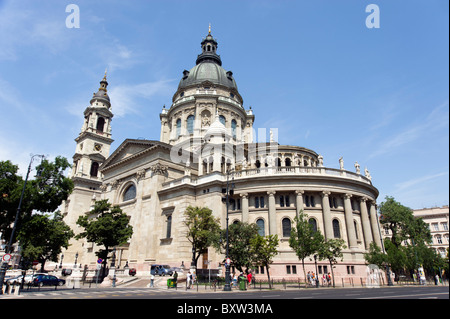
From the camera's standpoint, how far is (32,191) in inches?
965

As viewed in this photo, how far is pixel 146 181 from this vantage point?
44469mm

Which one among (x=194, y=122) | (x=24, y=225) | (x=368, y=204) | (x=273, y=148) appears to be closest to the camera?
(x=24, y=225)

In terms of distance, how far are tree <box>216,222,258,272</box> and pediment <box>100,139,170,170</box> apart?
789 inches

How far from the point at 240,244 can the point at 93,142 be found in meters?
52.1

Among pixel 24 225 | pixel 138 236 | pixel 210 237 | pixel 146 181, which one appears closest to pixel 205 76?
pixel 146 181

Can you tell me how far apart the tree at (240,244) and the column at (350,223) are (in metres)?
13.5

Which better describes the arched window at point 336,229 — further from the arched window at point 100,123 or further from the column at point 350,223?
Result: the arched window at point 100,123

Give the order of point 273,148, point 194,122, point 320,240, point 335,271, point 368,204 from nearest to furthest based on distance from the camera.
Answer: point 320,240, point 335,271, point 368,204, point 273,148, point 194,122

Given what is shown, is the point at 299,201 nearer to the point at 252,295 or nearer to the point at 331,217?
the point at 331,217

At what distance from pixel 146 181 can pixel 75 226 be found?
26.3 meters

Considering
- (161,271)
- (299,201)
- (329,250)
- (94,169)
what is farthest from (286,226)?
(94,169)

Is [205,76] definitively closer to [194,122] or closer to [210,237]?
[194,122]

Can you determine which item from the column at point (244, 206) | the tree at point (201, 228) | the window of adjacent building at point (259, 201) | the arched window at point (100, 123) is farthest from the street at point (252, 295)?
the arched window at point (100, 123)

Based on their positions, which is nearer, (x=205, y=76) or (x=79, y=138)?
(x=205, y=76)
